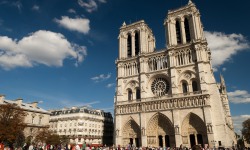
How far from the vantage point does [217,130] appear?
37.3 m

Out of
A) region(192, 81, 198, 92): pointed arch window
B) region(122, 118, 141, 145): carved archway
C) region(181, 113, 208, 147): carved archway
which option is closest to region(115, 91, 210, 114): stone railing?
region(181, 113, 208, 147): carved archway

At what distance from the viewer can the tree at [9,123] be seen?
3247cm

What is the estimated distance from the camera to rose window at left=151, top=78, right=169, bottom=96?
45.2 metres

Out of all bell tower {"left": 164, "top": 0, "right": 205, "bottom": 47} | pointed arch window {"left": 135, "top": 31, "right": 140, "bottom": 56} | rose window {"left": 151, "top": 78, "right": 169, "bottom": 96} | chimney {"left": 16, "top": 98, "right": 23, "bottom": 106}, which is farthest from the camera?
pointed arch window {"left": 135, "top": 31, "right": 140, "bottom": 56}

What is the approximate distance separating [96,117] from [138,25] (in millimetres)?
28493

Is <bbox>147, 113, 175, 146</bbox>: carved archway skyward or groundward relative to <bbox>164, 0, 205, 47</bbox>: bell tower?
groundward

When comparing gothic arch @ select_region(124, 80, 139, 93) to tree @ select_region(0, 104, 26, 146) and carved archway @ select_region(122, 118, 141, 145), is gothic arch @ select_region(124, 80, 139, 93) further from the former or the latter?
tree @ select_region(0, 104, 26, 146)

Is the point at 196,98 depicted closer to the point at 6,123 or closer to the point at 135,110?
the point at 135,110

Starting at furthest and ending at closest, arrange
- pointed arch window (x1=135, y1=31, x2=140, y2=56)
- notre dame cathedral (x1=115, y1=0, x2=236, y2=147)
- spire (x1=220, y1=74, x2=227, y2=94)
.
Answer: spire (x1=220, y1=74, x2=227, y2=94)
pointed arch window (x1=135, y1=31, x2=140, y2=56)
notre dame cathedral (x1=115, y1=0, x2=236, y2=147)

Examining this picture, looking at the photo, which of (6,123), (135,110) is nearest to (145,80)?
(135,110)

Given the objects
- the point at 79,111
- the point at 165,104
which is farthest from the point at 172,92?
the point at 79,111

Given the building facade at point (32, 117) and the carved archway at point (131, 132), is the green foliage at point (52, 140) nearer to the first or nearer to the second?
the building facade at point (32, 117)

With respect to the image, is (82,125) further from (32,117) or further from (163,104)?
(163,104)

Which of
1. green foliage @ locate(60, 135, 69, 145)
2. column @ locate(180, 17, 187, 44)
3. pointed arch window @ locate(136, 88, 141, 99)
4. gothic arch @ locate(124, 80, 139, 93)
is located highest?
column @ locate(180, 17, 187, 44)
